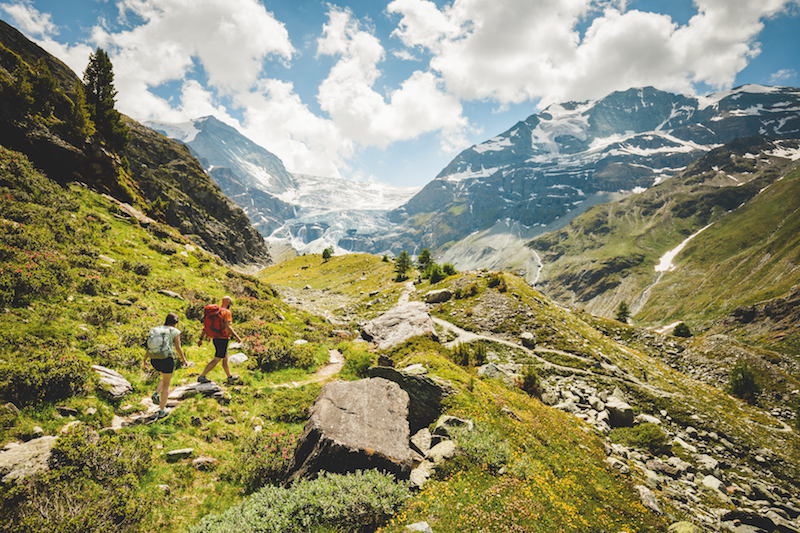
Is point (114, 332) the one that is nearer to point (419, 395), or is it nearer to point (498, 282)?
point (419, 395)

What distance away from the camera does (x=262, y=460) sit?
9227 mm

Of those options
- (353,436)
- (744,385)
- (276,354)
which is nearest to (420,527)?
(353,436)

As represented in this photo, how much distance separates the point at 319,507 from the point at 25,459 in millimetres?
6325

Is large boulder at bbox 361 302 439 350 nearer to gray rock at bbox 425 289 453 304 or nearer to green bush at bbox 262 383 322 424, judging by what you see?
green bush at bbox 262 383 322 424

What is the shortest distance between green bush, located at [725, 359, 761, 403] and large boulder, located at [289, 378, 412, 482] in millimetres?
30371

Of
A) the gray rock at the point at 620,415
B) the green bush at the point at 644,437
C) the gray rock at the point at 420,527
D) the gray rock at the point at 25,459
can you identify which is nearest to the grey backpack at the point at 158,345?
the gray rock at the point at 25,459

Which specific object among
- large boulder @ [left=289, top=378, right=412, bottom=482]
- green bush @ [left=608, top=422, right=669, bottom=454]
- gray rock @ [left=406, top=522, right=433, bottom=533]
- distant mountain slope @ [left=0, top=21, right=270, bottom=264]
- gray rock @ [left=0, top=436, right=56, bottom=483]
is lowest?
green bush @ [left=608, top=422, right=669, bottom=454]

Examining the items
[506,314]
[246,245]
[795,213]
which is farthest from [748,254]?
[246,245]

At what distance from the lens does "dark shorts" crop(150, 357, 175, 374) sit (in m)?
10.4

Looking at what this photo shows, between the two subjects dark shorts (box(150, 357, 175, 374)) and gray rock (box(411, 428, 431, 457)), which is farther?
gray rock (box(411, 428, 431, 457))

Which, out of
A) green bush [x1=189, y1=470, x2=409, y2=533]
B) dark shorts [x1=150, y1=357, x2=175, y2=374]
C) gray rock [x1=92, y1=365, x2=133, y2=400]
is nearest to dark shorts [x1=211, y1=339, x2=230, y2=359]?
dark shorts [x1=150, y1=357, x2=175, y2=374]

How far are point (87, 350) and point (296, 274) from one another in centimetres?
7248

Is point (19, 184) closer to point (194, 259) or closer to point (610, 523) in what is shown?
point (194, 259)

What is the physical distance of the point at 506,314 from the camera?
30000 millimetres
